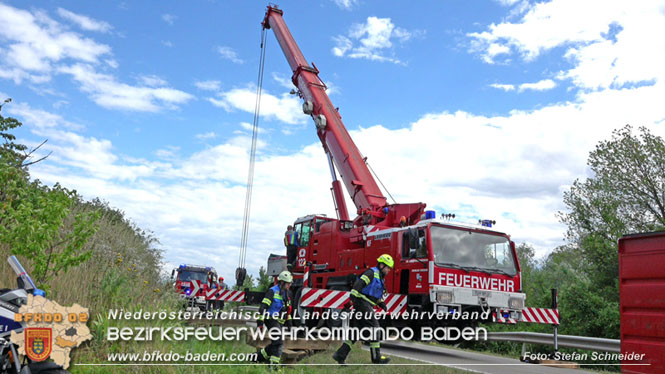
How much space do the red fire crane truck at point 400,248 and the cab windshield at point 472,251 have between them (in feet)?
0.07

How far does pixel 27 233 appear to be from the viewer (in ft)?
21.5

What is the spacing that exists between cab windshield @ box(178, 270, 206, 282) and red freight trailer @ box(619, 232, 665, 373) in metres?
19.8

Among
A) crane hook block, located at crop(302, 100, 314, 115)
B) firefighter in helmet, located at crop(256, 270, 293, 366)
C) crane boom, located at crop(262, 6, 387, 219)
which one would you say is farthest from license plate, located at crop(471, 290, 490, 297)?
crane hook block, located at crop(302, 100, 314, 115)

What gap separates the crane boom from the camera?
13961mm

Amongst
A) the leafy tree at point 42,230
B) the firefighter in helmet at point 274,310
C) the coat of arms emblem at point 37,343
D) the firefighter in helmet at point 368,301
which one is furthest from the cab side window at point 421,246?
the coat of arms emblem at point 37,343

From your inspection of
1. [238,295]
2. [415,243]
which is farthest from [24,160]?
[238,295]

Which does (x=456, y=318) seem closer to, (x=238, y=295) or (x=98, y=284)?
(x=98, y=284)

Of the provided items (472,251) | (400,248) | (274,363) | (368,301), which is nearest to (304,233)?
(400,248)

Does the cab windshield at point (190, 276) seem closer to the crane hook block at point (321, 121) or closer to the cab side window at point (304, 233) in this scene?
the cab side window at point (304, 233)

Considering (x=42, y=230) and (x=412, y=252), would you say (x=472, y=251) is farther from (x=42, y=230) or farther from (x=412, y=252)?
(x=42, y=230)

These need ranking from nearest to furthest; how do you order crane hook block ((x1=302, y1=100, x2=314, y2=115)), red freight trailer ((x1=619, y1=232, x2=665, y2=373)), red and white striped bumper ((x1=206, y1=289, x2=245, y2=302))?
red freight trailer ((x1=619, y1=232, x2=665, y2=373)) < crane hook block ((x1=302, y1=100, x2=314, y2=115)) < red and white striped bumper ((x1=206, y1=289, x2=245, y2=302))

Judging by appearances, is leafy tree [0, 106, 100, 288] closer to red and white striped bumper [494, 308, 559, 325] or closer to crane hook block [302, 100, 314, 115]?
red and white striped bumper [494, 308, 559, 325]

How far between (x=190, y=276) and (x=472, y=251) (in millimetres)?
15611

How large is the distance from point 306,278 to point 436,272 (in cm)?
463
